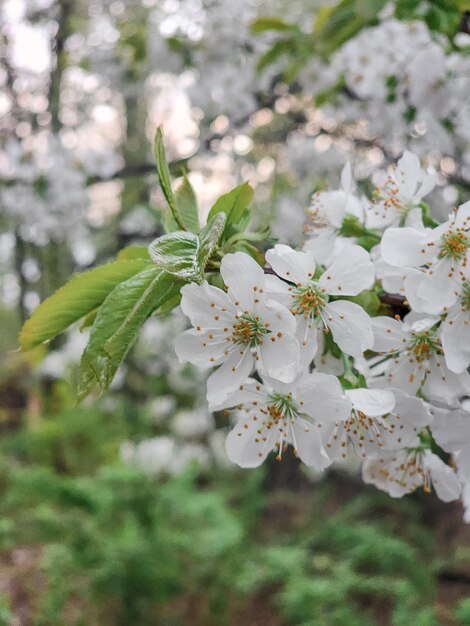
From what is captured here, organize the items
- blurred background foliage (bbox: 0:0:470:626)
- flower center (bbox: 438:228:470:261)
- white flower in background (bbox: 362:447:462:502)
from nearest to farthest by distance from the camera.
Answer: flower center (bbox: 438:228:470:261)
white flower in background (bbox: 362:447:462:502)
blurred background foliage (bbox: 0:0:470:626)

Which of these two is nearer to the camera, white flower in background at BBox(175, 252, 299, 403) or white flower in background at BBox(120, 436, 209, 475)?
white flower in background at BBox(175, 252, 299, 403)

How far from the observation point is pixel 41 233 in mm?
3086

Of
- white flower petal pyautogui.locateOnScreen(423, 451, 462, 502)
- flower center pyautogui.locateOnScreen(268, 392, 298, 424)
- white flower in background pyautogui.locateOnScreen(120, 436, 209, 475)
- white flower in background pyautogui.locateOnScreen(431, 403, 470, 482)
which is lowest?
white flower in background pyautogui.locateOnScreen(120, 436, 209, 475)

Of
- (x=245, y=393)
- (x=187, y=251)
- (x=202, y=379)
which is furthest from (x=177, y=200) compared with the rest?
(x=202, y=379)

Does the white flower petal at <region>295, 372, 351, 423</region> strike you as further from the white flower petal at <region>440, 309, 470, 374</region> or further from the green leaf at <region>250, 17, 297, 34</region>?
the green leaf at <region>250, 17, 297, 34</region>

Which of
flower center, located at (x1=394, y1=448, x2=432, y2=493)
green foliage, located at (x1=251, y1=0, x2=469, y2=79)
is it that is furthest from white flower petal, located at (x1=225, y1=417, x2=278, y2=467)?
green foliage, located at (x1=251, y1=0, x2=469, y2=79)

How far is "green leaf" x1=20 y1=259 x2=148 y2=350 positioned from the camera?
2.32 feet

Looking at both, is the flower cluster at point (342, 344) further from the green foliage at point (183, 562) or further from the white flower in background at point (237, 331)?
the green foliage at point (183, 562)

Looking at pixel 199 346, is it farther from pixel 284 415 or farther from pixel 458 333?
pixel 458 333

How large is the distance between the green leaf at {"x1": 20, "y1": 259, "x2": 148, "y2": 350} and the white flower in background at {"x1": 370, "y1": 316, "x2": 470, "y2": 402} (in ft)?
0.96

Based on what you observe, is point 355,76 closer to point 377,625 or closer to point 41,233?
point 41,233

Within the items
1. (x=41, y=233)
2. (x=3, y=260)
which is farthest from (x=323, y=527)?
(x=3, y=260)

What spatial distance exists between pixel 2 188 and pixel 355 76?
1.75m

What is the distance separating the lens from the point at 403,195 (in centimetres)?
89
